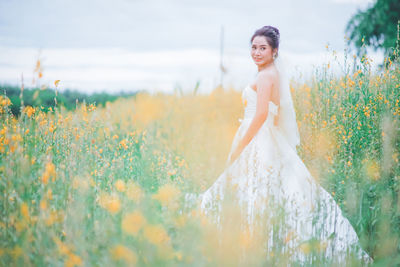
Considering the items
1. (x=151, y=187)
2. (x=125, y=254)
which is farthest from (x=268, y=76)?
(x=125, y=254)

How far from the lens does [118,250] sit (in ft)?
4.40

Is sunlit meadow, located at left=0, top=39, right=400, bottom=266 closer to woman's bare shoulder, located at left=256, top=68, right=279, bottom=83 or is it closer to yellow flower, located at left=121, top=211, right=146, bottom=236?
yellow flower, located at left=121, top=211, right=146, bottom=236

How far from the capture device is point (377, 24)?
1318 centimetres

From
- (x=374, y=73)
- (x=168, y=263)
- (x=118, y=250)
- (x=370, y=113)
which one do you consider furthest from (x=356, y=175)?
(x=118, y=250)

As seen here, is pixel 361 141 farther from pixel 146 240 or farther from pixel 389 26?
pixel 389 26

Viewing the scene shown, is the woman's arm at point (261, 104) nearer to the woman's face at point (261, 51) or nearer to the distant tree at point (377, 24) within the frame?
the woman's face at point (261, 51)

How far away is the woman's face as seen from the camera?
3344 millimetres

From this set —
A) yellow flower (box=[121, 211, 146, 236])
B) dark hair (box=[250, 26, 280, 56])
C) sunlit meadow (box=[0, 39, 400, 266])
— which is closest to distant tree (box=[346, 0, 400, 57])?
sunlit meadow (box=[0, 39, 400, 266])

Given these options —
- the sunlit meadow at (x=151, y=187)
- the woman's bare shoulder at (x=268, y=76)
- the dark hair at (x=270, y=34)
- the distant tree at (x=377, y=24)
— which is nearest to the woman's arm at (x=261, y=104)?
the woman's bare shoulder at (x=268, y=76)

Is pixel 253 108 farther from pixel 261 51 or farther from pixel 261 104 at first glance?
pixel 261 51

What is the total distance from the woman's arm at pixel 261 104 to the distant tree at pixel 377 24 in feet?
36.8

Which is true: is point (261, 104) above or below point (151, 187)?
above

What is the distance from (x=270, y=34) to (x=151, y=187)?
6.60ft

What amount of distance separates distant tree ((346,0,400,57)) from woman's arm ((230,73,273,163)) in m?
11.2
